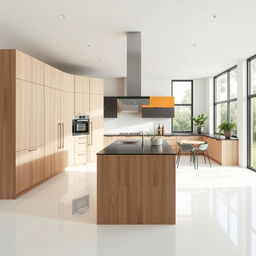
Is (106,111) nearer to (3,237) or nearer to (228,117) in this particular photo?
(228,117)

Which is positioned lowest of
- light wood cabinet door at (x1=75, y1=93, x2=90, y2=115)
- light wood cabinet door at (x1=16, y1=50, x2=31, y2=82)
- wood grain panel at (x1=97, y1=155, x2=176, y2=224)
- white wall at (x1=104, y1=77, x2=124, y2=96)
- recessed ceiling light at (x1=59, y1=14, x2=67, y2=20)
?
wood grain panel at (x1=97, y1=155, x2=176, y2=224)

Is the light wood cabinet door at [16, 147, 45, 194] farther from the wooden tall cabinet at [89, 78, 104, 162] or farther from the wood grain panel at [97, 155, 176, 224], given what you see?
the wooden tall cabinet at [89, 78, 104, 162]

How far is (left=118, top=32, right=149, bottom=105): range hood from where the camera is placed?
4.09 metres

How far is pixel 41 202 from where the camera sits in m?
3.65

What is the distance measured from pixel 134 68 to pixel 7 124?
2.32 m

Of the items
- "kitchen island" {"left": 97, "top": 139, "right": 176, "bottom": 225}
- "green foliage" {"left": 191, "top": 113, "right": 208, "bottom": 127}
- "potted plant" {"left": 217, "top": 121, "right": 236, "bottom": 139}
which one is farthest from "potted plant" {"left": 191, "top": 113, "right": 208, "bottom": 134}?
"kitchen island" {"left": 97, "top": 139, "right": 176, "bottom": 225}

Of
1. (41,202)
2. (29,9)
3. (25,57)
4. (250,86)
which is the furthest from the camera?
(250,86)

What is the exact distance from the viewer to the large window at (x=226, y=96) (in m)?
6.86

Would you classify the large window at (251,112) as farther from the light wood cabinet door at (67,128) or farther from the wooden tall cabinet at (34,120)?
the light wood cabinet door at (67,128)

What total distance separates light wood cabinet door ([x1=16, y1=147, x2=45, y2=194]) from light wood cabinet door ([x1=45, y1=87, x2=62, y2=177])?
0.26m

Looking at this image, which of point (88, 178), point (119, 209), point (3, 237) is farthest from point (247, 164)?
point (3, 237)

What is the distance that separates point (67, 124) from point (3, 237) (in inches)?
143

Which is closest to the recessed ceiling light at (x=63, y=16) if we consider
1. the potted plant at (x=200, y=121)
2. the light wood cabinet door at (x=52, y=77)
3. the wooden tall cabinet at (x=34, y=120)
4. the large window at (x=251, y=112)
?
the wooden tall cabinet at (x=34, y=120)

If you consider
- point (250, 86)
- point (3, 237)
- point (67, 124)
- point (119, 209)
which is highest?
point (250, 86)
